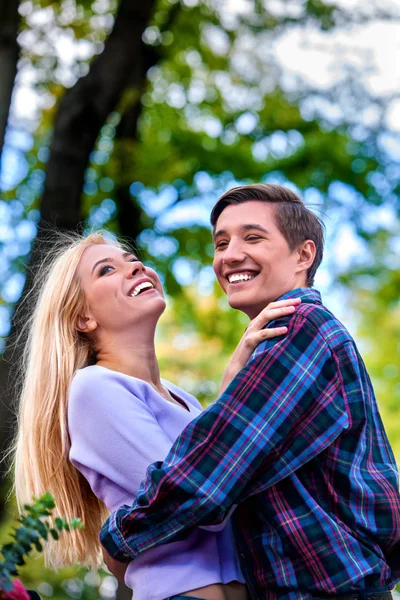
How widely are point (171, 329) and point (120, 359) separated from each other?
1262 cm

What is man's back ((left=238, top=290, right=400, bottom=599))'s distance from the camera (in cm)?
224

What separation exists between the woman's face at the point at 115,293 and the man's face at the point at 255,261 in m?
0.35

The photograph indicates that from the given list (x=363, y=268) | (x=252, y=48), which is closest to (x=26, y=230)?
(x=252, y=48)

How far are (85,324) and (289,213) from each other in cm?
87

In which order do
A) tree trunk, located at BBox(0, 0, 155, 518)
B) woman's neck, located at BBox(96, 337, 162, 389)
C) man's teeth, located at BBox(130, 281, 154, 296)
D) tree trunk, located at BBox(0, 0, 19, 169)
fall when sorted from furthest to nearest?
tree trunk, located at BBox(0, 0, 155, 518) < tree trunk, located at BBox(0, 0, 19, 169) < man's teeth, located at BBox(130, 281, 154, 296) < woman's neck, located at BBox(96, 337, 162, 389)

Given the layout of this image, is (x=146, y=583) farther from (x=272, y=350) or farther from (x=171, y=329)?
(x=171, y=329)

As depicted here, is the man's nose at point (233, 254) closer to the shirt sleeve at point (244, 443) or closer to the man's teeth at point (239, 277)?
the man's teeth at point (239, 277)

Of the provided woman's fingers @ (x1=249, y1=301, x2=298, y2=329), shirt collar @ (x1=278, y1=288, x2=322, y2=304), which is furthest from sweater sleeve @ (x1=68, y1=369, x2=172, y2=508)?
shirt collar @ (x1=278, y1=288, x2=322, y2=304)

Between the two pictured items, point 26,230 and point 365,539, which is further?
point 26,230

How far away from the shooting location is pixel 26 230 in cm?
1086

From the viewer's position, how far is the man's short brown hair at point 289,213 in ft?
9.37

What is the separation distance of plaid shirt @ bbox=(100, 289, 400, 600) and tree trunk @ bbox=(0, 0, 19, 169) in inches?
166

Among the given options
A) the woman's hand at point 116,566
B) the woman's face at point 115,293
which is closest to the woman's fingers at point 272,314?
the woman's face at point 115,293

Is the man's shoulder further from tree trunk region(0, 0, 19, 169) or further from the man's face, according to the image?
tree trunk region(0, 0, 19, 169)
